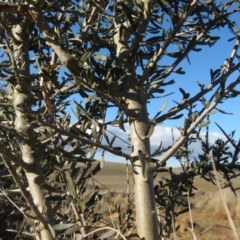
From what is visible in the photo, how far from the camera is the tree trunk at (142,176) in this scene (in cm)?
114

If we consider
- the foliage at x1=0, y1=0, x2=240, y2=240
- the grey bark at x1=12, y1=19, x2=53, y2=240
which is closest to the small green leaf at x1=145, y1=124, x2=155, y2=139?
the foliage at x1=0, y1=0, x2=240, y2=240

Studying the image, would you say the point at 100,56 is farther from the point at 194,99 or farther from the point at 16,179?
the point at 16,179

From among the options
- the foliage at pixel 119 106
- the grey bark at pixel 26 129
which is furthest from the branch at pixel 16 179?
the grey bark at pixel 26 129

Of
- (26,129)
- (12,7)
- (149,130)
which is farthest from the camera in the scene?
(26,129)

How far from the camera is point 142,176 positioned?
45.5 inches

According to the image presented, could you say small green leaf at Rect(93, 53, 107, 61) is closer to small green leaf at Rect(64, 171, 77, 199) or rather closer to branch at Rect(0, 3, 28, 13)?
branch at Rect(0, 3, 28, 13)

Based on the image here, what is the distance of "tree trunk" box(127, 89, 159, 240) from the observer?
1141mm

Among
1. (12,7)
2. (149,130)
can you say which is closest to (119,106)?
(149,130)

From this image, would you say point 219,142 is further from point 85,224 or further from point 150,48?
point 85,224

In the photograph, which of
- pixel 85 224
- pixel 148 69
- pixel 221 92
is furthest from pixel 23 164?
pixel 221 92

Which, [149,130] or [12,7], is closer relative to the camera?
[149,130]

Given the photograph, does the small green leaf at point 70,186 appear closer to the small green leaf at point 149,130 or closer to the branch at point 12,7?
the small green leaf at point 149,130

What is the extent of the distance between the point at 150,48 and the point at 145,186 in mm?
555

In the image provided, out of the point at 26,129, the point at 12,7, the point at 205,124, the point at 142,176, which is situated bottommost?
the point at 142,176
